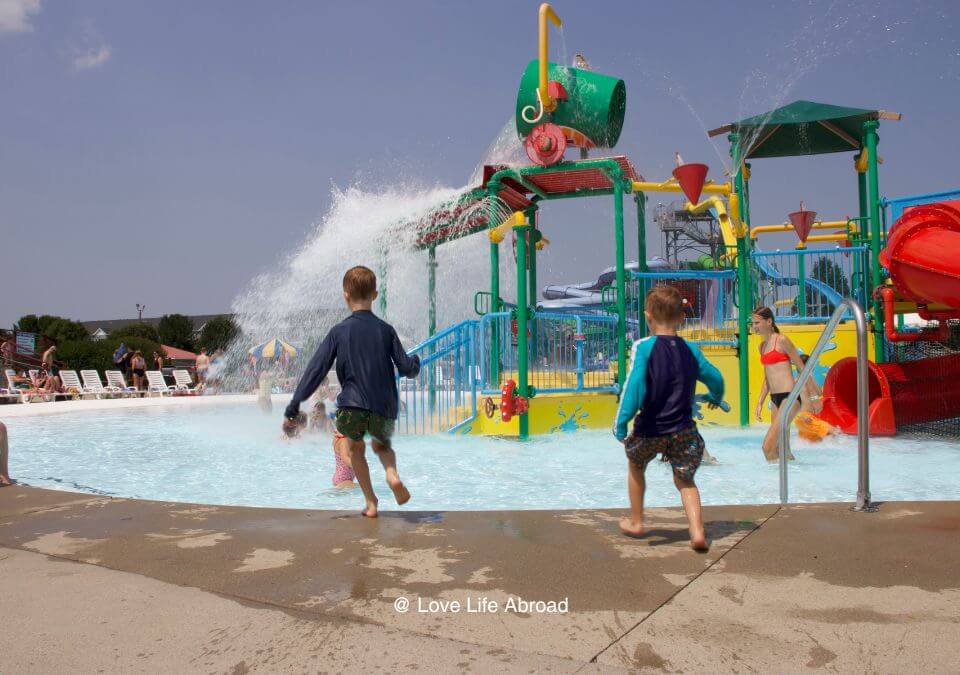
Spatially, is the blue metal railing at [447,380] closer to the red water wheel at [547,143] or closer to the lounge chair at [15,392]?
the red water wheel at [547,143]

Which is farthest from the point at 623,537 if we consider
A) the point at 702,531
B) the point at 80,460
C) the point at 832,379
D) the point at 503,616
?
the point at 80,460

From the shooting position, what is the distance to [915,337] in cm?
972

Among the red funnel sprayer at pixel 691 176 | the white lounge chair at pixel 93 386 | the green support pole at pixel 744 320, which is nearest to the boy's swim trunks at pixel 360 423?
the red funnel sprayer at pixel 691 176

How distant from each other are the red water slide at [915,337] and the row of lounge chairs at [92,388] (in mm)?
20796

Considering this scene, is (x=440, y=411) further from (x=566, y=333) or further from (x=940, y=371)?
(x=940, y=371)

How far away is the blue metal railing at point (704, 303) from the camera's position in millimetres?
11031

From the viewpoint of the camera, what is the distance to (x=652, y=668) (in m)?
2.15

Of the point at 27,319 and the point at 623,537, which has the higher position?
the point at 27,319

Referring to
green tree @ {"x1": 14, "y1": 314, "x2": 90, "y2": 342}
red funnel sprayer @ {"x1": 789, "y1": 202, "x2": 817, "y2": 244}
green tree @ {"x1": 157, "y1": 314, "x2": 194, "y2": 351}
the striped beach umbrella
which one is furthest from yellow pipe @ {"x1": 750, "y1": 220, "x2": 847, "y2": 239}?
green tree @ {"x1": 157, "y1": 314, "x2": 194, "y2": 351}

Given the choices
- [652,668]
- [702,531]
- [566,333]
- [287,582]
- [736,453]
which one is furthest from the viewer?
[566,333]

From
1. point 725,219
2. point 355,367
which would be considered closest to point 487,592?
point 355,367

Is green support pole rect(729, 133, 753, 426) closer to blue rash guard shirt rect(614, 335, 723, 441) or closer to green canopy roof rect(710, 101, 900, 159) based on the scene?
green canopy roof rect(710, 101, 900, 159)

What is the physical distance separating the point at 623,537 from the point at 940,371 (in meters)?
8.05

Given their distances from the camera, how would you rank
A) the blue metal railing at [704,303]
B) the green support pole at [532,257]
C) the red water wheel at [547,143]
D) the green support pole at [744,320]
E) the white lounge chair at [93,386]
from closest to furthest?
the red water wheel at [547,143] < the green support pole at [744,320] < the blue metal railing at [704,303] < the green support pole at [532,257] < the white lounge chair at [93,386]
